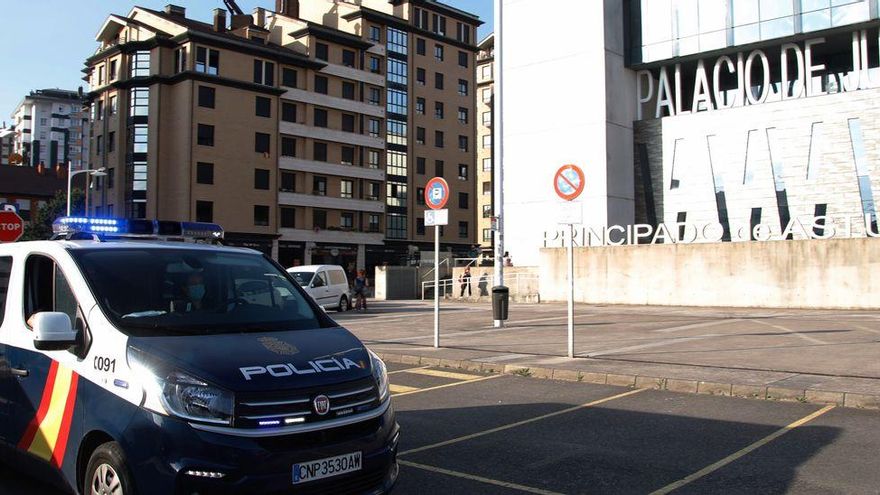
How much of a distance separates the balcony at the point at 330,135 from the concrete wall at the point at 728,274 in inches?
1403

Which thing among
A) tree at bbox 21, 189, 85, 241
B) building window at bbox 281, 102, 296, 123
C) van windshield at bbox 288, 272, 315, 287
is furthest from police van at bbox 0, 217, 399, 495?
building window at bbox 281, 102, 296, 123

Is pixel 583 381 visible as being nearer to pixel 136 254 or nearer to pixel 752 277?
pixel 136 254

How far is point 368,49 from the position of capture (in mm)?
65938

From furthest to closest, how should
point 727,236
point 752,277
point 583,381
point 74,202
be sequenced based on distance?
point 74,202 < point 727,236 < point 752,277 < point 583,381

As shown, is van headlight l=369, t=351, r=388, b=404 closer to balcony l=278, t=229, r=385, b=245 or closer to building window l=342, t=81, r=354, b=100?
balcony l=278, t=229, r=385, b=245

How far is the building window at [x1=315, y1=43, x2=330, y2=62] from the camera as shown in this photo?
62594 millimetres

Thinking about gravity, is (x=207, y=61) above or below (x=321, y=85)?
below

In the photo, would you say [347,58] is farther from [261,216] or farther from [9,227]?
[9,227]

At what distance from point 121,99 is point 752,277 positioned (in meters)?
48.0

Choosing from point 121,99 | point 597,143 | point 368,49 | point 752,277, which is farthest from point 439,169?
point 752,277

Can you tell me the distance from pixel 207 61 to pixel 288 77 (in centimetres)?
737

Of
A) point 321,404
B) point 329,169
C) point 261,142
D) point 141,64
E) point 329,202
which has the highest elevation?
point 141,64

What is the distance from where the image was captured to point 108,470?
3865mm

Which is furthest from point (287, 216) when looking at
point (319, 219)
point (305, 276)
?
point (305, 276)
